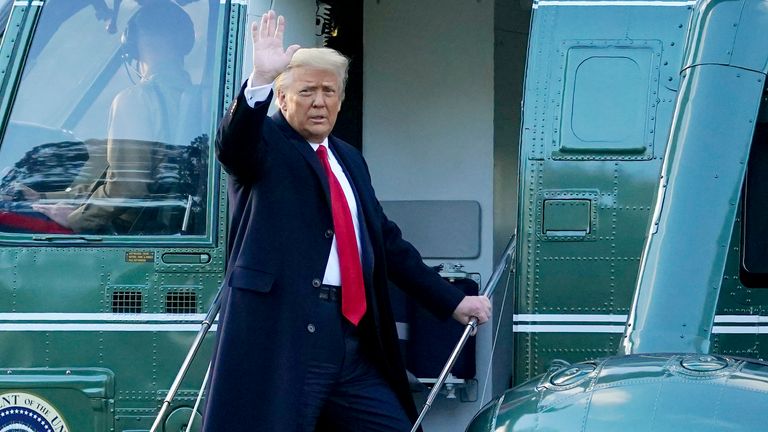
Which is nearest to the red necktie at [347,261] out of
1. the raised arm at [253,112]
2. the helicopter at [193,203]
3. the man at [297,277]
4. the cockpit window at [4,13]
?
the man at [297,277]

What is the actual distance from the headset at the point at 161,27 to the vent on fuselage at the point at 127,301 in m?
1.02

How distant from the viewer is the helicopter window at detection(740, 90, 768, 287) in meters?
→ 4.83

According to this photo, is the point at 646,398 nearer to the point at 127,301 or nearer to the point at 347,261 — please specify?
the point at 347,261

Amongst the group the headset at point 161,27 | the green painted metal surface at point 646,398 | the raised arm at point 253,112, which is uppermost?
the headset at point 161,27

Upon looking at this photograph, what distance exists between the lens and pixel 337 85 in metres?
4.06

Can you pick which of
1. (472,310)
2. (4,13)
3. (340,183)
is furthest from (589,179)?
(4,13)

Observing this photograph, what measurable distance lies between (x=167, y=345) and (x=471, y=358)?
4.74 ft

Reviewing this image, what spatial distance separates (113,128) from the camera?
5.20 meters

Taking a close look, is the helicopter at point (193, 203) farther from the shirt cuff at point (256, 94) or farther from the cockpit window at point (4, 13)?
the shirt cuff at point (256, 94)

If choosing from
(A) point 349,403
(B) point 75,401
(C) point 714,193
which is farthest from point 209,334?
(C) point 714,193

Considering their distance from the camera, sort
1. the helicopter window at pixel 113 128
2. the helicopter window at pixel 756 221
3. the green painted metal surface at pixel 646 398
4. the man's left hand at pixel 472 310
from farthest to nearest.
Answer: the helicopter window at pixel 113 128 < the helicopter window at pixel 756 221 < the man's left hand at pixel 472 310 < the green painted metal surface at pixel 646 398

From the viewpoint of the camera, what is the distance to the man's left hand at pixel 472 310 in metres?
4.33

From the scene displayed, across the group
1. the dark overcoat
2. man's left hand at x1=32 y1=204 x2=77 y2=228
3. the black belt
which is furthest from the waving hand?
man's left hand at x1=32 y1=204 x2=77 y2=228

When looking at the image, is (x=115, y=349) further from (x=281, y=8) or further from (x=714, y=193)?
(x=714, y=193)
